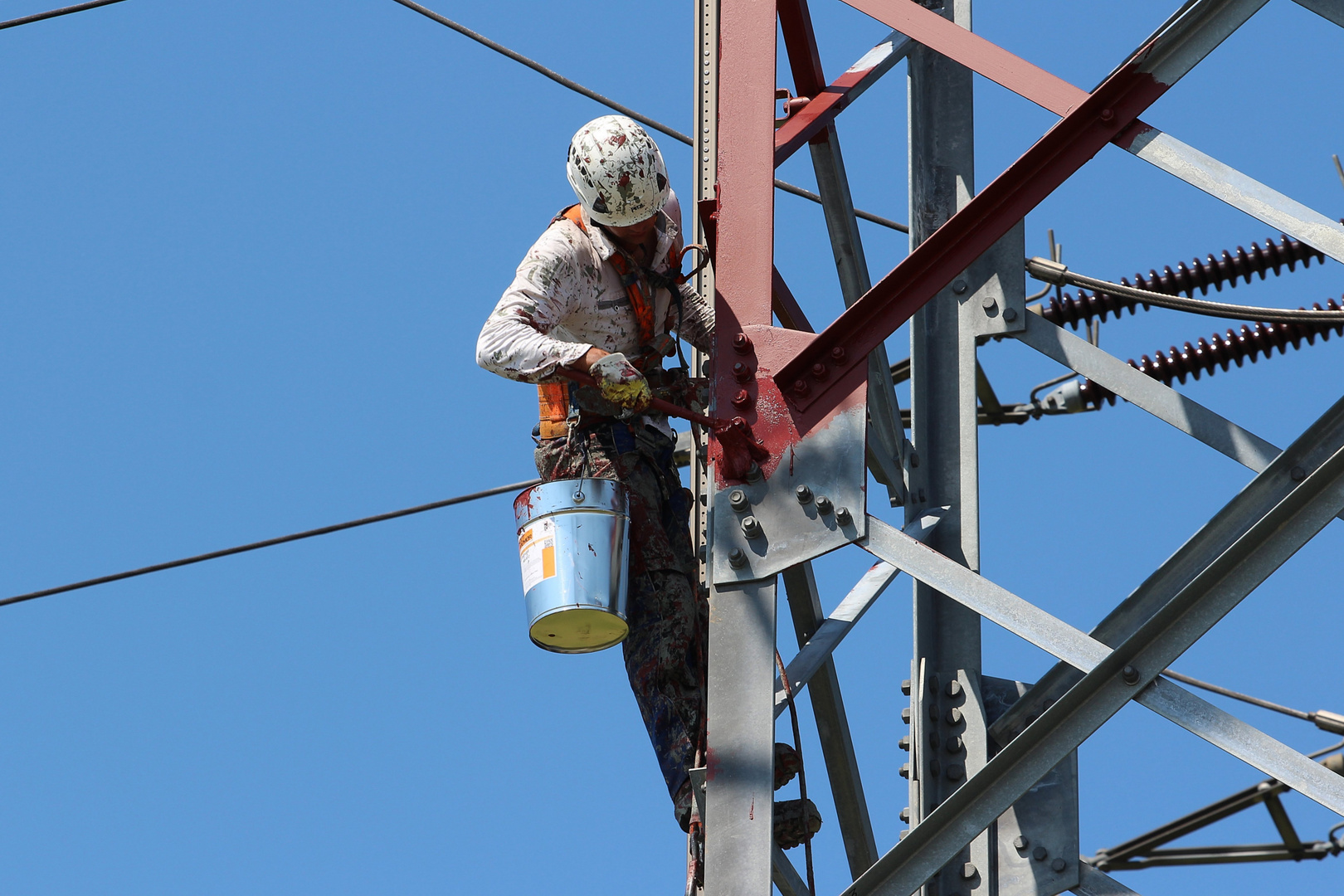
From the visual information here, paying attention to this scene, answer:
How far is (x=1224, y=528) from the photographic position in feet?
22.8

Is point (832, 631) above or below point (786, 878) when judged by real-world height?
above

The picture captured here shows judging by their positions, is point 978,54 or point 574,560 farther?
point 574,560

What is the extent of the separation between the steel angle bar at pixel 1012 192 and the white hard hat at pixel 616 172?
961 mm

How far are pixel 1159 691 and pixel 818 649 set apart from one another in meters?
1.71

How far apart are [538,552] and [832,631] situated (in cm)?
128

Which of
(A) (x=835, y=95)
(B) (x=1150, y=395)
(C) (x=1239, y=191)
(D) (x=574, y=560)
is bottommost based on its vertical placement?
(D) (x=574, y=560)

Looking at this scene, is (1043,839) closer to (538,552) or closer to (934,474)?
(934,474)

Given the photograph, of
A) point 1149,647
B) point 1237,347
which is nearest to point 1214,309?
point 1237,347

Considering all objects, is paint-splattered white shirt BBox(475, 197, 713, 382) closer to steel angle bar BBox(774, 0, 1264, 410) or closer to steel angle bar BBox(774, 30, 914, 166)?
steel angle bar BBox(774, 30, 914, 166)

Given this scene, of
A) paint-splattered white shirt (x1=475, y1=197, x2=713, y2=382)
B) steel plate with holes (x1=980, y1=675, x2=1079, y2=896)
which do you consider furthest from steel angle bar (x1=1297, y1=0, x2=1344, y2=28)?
steel plate with holes (x1=980, y1=675, x2=1079, y2=896)

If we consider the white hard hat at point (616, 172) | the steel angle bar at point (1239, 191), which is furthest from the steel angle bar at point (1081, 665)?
the white hard hat at point (616, 172)

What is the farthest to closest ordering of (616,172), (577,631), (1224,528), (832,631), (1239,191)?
(832,631), (1224,528), (616,172), (577,631), (1239,191)

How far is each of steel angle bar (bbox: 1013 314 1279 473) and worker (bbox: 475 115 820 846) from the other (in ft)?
5.24

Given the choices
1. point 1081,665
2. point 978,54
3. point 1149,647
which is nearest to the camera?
point 1149,647
